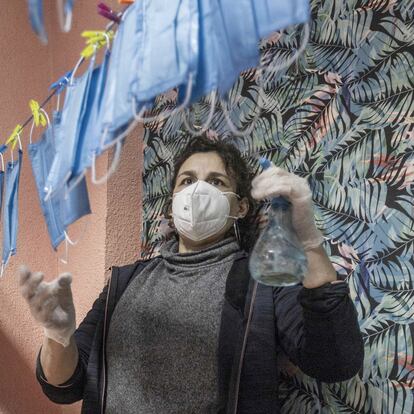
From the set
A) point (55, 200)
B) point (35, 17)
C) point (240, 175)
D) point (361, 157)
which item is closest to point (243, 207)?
point (240, 175)

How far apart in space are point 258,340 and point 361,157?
0.49 metres

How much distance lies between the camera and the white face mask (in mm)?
1122

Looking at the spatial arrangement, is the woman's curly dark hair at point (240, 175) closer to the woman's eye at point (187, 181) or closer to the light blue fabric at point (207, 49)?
the woman's eye at point (187, 181)

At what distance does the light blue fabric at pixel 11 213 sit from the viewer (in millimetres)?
970

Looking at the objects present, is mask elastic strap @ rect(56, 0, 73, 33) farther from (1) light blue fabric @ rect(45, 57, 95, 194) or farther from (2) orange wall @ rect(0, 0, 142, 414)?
(2) orange wall @ rect(0, 0, 142, 414)

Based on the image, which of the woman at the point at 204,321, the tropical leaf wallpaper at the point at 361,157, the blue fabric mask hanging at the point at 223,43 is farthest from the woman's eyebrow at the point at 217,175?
the blue fabric mask hanging at the point at 223,43

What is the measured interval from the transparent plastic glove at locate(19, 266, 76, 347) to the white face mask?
1.11 feet

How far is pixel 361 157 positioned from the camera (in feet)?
3.61

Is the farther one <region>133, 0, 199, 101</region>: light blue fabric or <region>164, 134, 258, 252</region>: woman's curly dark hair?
<region>164, 134, 258, 252</region>: woman's curly dark hair

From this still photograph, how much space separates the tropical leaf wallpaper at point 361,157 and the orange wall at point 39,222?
23.2 inches

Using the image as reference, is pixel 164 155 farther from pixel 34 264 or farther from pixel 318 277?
pixel 318 277

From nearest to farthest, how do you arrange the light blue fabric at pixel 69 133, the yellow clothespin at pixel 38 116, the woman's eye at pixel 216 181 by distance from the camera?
the light blue fabric at pixel 69 133, the yellow clothespin at pixel 38 116, the woman's eye at pixel 216 181

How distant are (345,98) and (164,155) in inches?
28.6

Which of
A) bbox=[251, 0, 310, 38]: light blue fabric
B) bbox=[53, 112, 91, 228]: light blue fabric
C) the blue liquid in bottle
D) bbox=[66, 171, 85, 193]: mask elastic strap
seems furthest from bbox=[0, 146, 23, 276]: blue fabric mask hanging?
bbox=[251, 0, 310, 38]: light blue fabric
